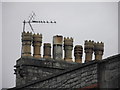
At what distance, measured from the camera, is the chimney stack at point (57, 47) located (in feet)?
96.2

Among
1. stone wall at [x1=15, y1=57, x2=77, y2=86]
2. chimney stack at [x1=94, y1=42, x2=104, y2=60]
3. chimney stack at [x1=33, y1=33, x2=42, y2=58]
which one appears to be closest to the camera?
stone wall at [x1=15, y1=57, x2=77, y2=86]

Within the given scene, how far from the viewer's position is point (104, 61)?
70.2ft

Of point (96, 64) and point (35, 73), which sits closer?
point (96, 64)

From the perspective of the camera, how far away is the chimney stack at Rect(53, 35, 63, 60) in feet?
96.2

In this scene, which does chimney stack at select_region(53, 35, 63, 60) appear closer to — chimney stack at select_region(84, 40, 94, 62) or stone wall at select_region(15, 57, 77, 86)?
stone wall at select_region(15, 57, 77, 86)

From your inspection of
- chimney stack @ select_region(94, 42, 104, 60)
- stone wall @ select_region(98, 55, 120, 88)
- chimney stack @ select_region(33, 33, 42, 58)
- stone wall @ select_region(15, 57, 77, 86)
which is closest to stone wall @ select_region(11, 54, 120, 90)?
stone wall @ select_region(98, 55, 120, 88)

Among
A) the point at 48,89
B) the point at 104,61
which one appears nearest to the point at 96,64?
the point at 104,61

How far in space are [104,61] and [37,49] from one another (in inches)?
335

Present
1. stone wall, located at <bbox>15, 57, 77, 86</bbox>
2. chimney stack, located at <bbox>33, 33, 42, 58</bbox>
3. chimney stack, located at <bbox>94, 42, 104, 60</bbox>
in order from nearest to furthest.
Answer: stone wall, located at <bbox>15, 57, 77, 86</bbox>, chimney stack, located at <bbox>33, 33, 42, 58</bbox>, chimney stack, located at <bbox>94, 42, 104, 60</bbox>

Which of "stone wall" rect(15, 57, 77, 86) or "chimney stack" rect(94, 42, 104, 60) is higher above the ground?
"chimney stack" rect(94, 42, 104, 60)

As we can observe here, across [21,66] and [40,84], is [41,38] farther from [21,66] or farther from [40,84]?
[40,84]

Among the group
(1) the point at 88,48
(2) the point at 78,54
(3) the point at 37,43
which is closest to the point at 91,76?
(1) the point at 88,48

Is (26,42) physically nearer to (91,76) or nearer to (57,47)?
(57,47)

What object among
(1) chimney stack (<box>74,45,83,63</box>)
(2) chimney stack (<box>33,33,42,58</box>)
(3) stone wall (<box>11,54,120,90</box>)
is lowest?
Answer: (3) stone wall (<box>11,54,120,90</box>)
